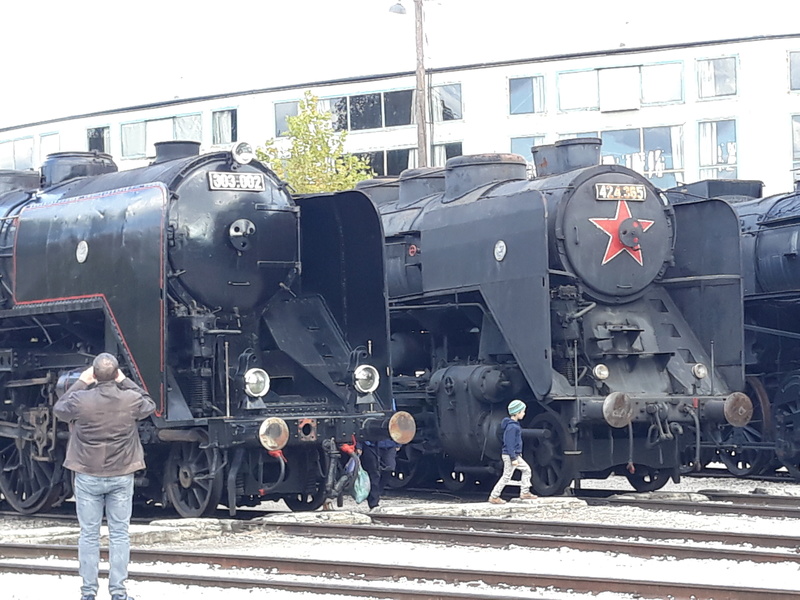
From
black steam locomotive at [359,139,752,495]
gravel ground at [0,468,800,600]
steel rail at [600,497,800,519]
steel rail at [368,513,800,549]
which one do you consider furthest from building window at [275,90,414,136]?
steel rail at [368,513,800,549]

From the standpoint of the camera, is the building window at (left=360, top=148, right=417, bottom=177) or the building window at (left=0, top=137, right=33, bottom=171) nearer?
the building window at (left=360, top=148, right=417, bottom=177)

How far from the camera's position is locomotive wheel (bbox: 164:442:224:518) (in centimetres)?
1154

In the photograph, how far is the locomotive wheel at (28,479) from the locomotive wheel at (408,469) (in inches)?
170

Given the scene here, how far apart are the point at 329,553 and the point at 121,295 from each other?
3.25m

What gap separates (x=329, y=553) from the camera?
9734 mm

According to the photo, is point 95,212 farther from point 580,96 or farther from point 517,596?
point 580,96

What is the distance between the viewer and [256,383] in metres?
11.7

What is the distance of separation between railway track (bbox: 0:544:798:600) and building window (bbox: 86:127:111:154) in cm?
3185

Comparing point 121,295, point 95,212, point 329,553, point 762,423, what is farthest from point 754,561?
point 762,423

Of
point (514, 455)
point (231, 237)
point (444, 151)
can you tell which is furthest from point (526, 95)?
point (231, 237)

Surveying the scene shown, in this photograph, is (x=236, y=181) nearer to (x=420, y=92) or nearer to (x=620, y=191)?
(x=620, y=191)

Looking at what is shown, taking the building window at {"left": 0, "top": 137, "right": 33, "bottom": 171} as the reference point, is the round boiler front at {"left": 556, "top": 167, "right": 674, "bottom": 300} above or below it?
below

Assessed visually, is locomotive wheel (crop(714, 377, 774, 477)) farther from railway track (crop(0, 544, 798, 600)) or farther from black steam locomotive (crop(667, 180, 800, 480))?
railway track (crop(0, 544, 798, 600))

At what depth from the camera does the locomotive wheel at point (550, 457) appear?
13.8 m
